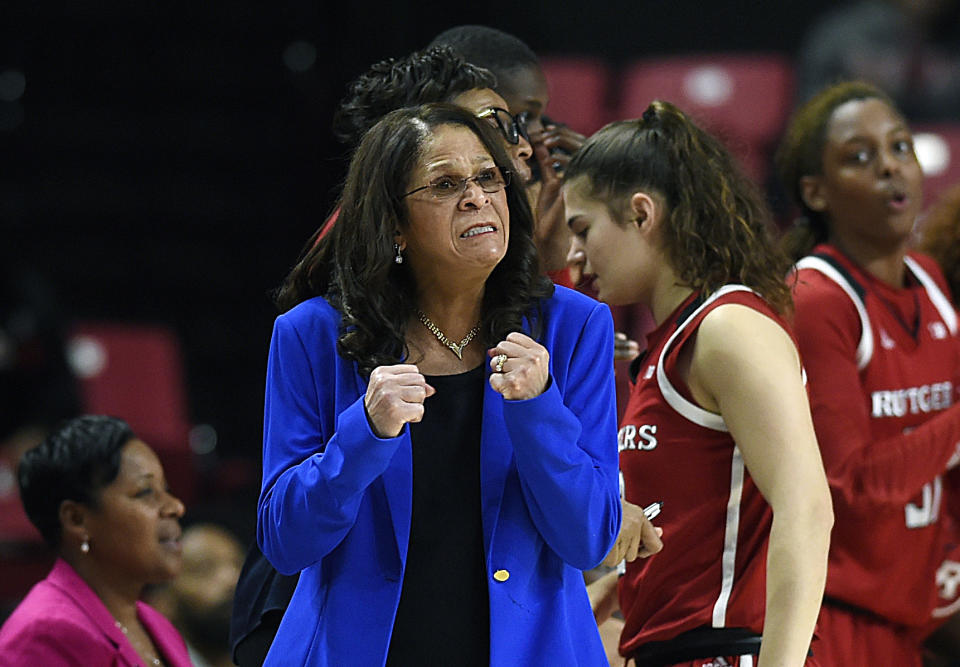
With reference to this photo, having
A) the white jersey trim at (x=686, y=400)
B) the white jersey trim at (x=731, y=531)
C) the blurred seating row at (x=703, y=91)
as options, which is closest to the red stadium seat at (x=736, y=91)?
the blurred seating row at (x=703, y=91)

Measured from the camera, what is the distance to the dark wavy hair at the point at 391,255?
226cm

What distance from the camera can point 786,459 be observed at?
2.51 meters

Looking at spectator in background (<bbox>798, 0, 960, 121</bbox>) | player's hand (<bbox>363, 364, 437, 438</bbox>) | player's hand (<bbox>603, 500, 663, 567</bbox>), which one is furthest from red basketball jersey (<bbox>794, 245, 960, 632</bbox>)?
spectator in background (<bbox>798, 0, 960, 121</bbox>)

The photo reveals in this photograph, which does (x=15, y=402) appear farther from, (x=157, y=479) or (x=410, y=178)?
(x=410, y=178)

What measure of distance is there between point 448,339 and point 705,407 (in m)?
0.57

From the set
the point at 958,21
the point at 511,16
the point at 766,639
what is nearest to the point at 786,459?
the point at 766,639

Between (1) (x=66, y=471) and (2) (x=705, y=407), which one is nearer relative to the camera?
(2) (x=705, y=407)

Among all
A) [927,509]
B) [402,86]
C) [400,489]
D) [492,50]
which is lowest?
[927,509]

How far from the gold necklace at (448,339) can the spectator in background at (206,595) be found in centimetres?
265

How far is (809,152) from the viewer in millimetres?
3574

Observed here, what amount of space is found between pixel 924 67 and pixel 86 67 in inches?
160

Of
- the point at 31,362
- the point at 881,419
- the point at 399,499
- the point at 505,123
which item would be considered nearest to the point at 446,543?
the point at 399,499

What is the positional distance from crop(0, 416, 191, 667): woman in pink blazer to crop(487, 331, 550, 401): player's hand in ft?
5.31

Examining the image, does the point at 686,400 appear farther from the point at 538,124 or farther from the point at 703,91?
the point at 703,91
